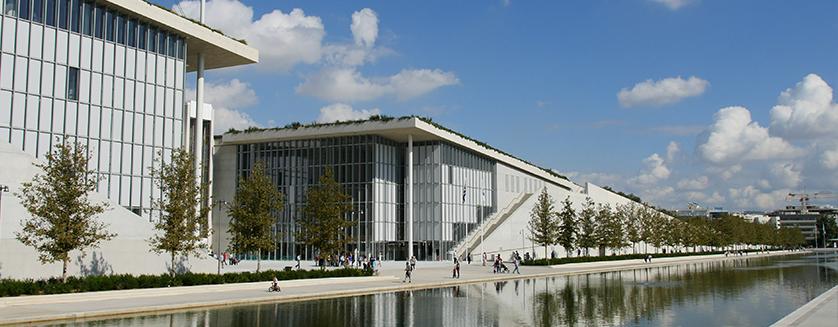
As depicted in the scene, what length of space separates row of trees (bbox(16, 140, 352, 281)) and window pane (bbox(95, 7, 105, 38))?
8728mm

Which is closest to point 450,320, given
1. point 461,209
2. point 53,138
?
point 53,138

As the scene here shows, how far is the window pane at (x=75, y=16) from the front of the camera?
44.2 metres

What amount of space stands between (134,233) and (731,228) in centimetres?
12369

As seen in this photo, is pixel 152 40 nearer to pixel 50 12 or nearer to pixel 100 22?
pixel 100 22

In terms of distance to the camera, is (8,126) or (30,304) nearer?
(30,304)

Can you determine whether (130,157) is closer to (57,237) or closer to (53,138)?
(53,138)

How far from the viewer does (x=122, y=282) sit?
3108 centimetres

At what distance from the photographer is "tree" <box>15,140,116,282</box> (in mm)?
30859

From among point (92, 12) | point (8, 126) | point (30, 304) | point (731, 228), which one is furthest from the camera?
point (731, 228)

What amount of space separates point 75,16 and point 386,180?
38708 millimetres

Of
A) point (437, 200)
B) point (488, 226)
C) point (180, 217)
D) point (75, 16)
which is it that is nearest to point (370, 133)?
point (437, 200)

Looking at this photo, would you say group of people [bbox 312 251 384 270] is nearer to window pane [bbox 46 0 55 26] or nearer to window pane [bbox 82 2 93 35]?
window pane [bbox 82 2 93 35]

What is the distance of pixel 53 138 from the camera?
43.1m

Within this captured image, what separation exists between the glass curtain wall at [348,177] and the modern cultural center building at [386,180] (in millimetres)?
104
